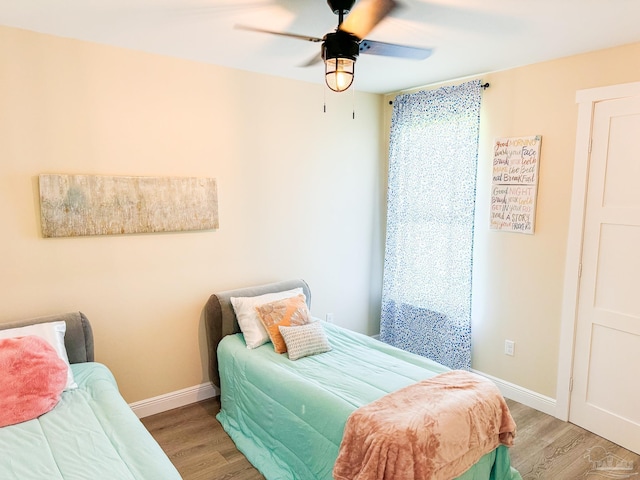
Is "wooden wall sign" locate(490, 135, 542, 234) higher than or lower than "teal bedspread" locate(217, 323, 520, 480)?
higher

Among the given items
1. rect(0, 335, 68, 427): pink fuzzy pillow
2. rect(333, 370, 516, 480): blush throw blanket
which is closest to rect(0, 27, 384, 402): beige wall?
rect(0, 335, 68, 427): pink fuzzy pillow

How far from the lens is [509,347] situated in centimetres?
332

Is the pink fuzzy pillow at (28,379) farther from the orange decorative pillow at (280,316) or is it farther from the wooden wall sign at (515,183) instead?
the wooden wall sign at (515,183)

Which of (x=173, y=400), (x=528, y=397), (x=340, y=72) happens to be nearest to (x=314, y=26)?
(x=340, y=72)

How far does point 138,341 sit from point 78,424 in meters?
1.04

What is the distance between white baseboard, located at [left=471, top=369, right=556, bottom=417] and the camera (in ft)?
10.1

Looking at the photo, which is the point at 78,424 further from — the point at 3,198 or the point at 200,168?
the point at 200,168

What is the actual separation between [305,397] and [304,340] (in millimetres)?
533

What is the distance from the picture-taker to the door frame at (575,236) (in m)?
2.74

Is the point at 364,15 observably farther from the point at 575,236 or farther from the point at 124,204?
the point at 575,236

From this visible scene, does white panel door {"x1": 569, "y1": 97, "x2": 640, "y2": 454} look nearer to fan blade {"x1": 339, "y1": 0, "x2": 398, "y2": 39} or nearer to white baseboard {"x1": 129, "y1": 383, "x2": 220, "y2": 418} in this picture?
fan blade {"x1": 339, "y1": 0, "x2": 398, "y2": 39}

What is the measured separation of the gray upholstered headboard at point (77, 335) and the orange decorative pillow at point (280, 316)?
108cm

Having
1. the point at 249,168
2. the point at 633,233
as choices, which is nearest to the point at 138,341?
the point at 249,168

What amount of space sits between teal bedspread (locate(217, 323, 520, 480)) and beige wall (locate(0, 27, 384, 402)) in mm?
597
